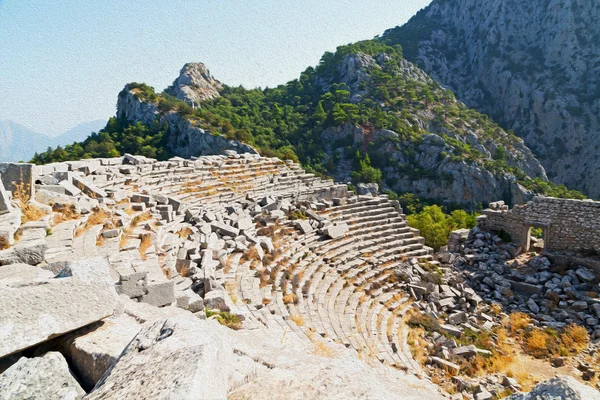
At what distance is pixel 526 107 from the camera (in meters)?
63.1

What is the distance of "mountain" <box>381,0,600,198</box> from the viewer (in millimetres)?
56531

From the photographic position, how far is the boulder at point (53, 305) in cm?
255

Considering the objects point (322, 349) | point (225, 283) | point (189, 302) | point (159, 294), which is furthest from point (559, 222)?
point (159, 294)

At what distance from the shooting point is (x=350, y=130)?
167 feet

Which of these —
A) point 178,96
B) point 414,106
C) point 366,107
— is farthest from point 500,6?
point 178,96

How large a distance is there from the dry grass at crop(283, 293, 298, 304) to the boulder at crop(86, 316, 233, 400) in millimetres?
5838

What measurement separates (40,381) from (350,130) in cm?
5072

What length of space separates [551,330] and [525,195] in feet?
118

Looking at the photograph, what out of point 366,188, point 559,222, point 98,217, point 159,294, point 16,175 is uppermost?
point 16,175

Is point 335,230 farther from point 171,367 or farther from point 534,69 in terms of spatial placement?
point 534,69

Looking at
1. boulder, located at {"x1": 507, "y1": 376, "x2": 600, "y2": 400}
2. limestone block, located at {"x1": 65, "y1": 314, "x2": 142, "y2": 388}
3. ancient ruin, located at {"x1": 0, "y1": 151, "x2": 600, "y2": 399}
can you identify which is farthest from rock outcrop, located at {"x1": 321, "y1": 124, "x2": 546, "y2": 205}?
boulder, located at {"x1": 507, "y1": 376, "x2": 600, "y2": 400}

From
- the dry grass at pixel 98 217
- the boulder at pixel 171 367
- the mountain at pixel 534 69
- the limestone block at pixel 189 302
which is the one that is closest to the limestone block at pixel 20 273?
the boulder at pixel 171 367

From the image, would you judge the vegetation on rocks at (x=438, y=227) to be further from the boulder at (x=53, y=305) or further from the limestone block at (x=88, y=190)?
the boulder at (x=53, y=305)

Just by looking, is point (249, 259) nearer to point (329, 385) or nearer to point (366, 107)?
point (329, 385)
